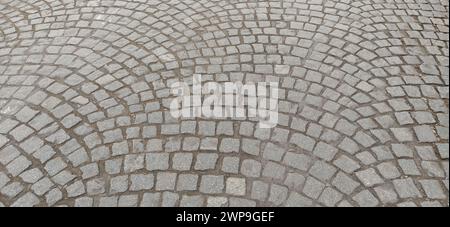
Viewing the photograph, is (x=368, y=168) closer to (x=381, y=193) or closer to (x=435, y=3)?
(x=381, y=193)

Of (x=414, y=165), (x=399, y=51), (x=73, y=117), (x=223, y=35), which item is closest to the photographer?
(x=414, y=165)

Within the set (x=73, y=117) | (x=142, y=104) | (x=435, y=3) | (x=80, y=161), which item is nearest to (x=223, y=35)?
(x=142, y=104)

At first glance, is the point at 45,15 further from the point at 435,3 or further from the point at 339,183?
the point at 435,3

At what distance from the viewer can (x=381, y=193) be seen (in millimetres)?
3293

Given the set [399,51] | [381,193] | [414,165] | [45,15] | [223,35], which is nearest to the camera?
[381,193]

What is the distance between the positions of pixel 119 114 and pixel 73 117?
19.9 inches

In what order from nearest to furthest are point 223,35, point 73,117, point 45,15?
point 73,117, point 223,35, point 45,15

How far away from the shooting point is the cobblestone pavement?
3.39 metres

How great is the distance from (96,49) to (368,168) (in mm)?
3818

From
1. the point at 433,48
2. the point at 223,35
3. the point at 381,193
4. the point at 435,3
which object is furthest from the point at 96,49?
the point at 435,3

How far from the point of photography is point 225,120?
4.04 metres

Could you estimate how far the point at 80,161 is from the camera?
362 cm

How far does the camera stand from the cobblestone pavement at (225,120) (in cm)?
Answer: 339

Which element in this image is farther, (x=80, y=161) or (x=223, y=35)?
(x=223, y=35)
